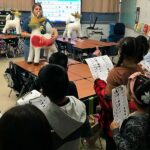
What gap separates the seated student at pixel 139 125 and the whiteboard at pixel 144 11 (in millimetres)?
5674

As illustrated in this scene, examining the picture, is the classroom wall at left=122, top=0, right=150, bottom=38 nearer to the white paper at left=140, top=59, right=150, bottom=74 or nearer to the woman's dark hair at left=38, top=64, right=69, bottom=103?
the white paper at left=140, top=59, right=150, bottom=74

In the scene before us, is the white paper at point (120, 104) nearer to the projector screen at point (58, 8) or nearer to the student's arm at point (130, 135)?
the student's arm at point (130, 135)

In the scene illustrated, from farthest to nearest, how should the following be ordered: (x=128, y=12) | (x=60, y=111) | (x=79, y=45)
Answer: (x=128, y=12) < (x=79, y=45) < (x=60, y=111)

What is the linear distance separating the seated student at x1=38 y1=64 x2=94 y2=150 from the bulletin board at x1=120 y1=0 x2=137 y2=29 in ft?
20.8

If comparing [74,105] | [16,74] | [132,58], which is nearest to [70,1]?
[16,74]

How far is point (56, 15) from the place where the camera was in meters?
7.76

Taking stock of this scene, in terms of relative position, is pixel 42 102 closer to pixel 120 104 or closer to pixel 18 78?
pixel 120 104

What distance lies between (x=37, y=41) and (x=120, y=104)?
2.25 meters

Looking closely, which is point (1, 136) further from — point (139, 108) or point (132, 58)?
point (132, 58)

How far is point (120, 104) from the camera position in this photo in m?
1.68

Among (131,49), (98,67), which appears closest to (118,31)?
(98,67)

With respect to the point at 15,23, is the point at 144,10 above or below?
above

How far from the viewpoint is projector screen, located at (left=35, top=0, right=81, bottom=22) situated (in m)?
7.61

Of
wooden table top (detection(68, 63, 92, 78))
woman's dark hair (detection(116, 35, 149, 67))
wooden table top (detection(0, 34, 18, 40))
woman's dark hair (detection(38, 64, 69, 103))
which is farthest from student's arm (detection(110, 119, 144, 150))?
wooden table top (detection(0, 34, 18, 40))
